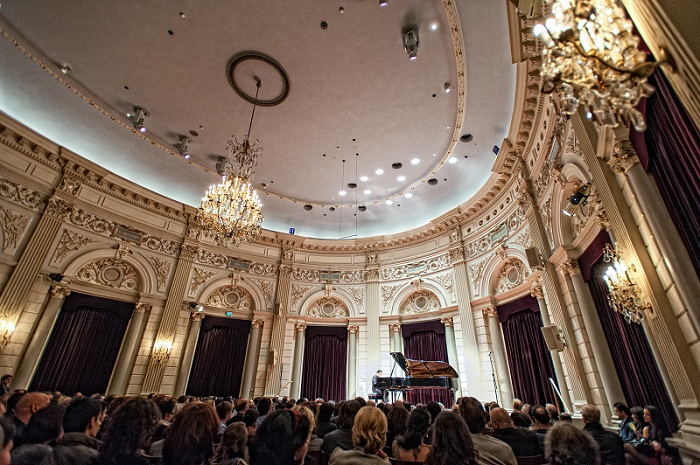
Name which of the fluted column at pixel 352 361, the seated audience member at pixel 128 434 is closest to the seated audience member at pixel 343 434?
the seated audience member at pixel 128 434

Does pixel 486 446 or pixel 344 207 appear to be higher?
pixel 344 207

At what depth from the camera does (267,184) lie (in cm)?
1100

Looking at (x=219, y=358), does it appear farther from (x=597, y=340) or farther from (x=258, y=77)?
(x=597, y=340)

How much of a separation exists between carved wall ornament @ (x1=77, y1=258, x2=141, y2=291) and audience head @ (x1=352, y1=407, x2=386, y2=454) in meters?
9.58

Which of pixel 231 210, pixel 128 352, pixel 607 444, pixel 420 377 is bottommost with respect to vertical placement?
pixel 607 444

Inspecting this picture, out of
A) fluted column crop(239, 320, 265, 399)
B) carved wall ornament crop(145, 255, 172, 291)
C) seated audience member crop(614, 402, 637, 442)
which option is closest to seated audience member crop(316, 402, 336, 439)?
seated audience member crop(614, 402, 637, 442)

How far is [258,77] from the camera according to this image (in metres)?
7.51

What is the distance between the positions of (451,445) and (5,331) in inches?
380

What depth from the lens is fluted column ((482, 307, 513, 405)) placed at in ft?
27.7

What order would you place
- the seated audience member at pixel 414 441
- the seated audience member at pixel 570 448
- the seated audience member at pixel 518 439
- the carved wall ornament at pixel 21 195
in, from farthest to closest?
1. the carved wall ornament at pixel 21 195
2. the seated audience member at pixel 518 439
3. the seated audience member at pixel 414 441
4. the seated audience member at pixel 570 448

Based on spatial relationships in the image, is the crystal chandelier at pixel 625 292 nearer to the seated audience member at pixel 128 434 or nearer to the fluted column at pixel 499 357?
the seated audience member at pixel 128 434

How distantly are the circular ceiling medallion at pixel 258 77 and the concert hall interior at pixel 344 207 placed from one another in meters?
0.06

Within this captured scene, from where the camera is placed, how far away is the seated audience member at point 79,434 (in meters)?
1.89

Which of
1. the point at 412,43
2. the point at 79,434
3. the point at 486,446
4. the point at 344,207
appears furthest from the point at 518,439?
the point at 344,207
